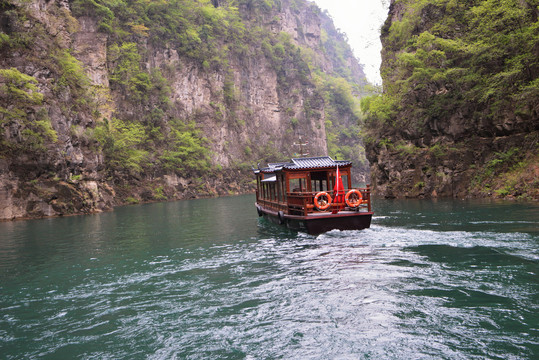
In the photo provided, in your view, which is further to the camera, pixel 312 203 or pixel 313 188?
pixel 313 188

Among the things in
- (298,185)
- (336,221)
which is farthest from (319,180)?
(336,221)

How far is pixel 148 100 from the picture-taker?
4978 cm

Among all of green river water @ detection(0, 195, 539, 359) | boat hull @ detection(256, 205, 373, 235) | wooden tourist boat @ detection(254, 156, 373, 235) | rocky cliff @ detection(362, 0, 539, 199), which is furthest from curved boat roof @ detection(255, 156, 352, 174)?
rocky cliff @ detection(362, 0, 539, 199)

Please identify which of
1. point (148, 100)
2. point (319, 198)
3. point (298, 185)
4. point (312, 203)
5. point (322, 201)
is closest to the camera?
point (322, 201)

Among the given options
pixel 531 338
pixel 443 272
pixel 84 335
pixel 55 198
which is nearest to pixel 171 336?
pixel 84 335

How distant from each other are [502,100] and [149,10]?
47.9m

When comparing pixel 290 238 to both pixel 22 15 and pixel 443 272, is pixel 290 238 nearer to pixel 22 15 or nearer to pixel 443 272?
pixel 443 272

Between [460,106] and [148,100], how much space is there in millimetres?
37911

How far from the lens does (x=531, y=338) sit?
4.89m

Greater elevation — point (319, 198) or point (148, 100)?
point (148, 100)

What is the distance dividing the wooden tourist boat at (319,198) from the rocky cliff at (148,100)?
20.5 m

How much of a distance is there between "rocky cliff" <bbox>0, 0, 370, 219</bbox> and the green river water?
Answer: 18.0m

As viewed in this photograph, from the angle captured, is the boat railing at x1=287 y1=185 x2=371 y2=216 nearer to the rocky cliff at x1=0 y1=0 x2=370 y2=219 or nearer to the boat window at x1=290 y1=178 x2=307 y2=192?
the boat window at x1=290 y1=178 x2=307 y2=192

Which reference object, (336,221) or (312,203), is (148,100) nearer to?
(312,203)
